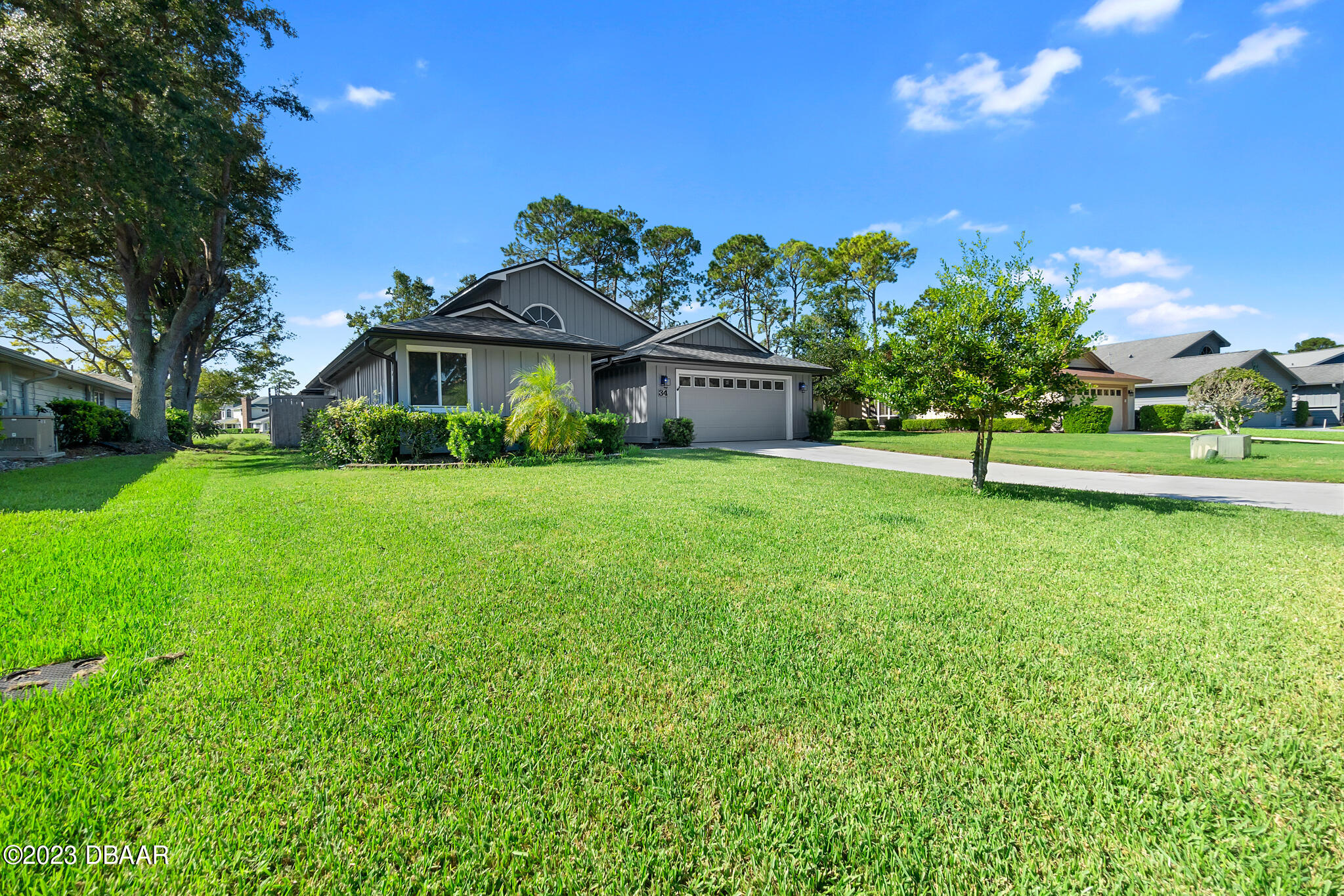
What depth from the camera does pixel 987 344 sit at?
251 inches

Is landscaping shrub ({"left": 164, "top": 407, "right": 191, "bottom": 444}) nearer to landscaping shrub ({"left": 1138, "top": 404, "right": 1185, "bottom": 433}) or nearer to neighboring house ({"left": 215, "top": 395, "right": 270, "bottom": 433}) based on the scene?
neighboring house ({"left": 215, "top": 395, "right": 270, "bottom": 433})

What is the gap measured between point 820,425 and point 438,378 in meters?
12.9

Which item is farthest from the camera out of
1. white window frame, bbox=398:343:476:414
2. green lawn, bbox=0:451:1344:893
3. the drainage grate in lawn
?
white window frame, bbox=398:343:476:414

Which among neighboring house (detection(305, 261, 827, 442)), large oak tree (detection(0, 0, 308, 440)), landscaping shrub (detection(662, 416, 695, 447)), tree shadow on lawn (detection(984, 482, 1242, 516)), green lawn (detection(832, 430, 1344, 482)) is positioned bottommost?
tree shadow on lawn (detection(984, 482, 1242, 516))

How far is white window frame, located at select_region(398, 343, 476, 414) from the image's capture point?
39.5 feet

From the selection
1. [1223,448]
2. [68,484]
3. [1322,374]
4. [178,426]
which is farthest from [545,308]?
[1322,374]

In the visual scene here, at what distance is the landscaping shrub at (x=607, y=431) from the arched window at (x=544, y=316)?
7.52 m

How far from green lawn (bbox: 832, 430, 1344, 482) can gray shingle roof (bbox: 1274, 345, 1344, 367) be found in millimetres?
30883

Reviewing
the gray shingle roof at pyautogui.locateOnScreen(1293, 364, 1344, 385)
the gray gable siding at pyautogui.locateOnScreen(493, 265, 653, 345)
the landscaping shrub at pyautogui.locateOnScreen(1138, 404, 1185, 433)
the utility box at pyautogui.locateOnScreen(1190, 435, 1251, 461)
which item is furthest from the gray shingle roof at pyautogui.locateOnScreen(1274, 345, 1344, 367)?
the gray gable siding at pyautogui.locateOnScreen(493, 265, 653, 345)

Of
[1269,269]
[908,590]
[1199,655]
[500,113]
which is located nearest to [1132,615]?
[1199,655]

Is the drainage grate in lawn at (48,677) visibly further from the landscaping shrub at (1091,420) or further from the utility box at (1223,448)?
the landscaping shrub at (1091,420)

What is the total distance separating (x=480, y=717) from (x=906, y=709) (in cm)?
170

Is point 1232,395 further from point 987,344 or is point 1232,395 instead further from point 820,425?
point 987,344

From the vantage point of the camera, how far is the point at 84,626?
270cm
